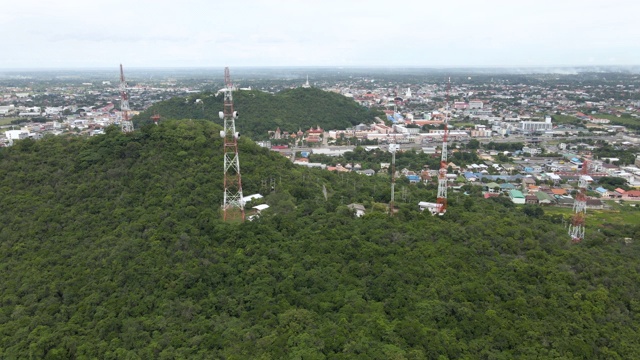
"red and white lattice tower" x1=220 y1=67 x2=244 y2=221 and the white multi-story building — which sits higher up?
"red and white lattice tower" x1=220 y1=67 x2=244 y2=221

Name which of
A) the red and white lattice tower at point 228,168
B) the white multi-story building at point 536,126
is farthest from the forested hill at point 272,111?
the red and white lattice tower at point 228,168

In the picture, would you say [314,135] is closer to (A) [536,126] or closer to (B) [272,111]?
(B) [272,111]

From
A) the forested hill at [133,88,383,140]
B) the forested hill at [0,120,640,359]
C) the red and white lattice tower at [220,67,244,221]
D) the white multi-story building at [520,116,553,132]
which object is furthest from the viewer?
the white multi-story building at [520,116,553,132]

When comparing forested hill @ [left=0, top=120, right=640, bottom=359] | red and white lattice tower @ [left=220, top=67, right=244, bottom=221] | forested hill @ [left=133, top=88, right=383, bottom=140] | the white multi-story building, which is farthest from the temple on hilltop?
red and white lattice tower @ [left=220, top=67, right=244, bottom=221]

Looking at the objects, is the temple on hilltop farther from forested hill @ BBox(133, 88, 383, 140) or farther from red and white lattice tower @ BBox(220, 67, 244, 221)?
red and white lattice tower @ BBox(220, 67, 244, 221)

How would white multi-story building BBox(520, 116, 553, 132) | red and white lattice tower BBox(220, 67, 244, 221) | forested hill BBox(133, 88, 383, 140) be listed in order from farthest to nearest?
1. white multi-story building BBox(520, 116, 553, 132)
2. forested hill BBox(133, 88, 383, 140)
3. red and white lattice tower BBox(220, 67, 244, 221)
